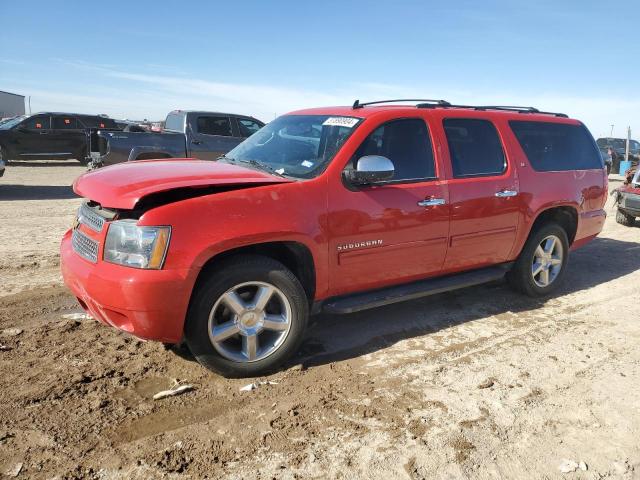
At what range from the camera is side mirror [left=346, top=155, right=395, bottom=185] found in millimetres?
3711

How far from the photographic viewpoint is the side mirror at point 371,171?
3.71 meters

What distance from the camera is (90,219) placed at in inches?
138

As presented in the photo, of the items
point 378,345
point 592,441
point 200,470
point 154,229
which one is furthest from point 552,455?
point 154,229

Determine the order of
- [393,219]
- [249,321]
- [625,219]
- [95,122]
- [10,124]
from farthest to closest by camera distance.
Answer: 1. [95,122]
2. [10,124]
3. [625,219]
4. [393,219]
5. [249,321]

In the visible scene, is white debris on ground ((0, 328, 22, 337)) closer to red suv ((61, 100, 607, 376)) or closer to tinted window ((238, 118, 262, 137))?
red suv ((61, 100, 607, 376))

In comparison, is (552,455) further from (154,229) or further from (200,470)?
(154,229)

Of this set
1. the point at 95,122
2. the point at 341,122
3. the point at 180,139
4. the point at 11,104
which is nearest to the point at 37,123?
the point at 95,122

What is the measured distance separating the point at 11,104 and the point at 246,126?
49166 millimetres

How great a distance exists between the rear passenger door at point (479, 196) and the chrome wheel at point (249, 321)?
1666 mm

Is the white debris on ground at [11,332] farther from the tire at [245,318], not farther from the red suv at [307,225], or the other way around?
the tire at [245,318]

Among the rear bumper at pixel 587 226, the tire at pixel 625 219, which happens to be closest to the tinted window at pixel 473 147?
the rear bumper at pixel 587 226

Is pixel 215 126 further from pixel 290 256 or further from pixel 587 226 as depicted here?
pixel 290 256

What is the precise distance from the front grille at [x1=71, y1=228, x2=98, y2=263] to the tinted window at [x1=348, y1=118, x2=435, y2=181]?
2036 mm

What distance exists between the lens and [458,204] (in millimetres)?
4395
